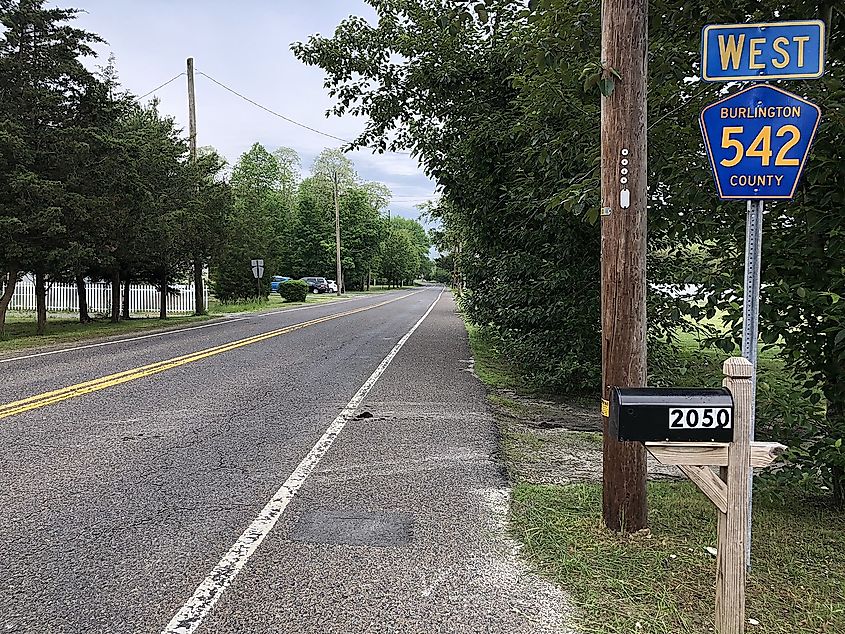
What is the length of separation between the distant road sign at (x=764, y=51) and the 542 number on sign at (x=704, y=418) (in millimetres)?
1828

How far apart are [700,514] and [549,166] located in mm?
4171

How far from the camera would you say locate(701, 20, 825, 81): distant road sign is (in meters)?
3.72

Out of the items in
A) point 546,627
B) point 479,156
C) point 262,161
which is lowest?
point 546,627

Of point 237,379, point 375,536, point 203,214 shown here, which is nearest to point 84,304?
point 203,214

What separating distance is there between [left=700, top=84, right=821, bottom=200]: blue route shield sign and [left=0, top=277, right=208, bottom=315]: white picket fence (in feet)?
89.2

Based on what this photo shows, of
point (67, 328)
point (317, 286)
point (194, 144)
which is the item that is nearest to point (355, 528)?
point (67, 328)

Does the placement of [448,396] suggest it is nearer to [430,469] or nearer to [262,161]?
[430,469]

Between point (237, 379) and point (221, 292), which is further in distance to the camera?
point (221, 292)

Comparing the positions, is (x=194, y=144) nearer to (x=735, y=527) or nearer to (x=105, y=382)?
(x=105, y=382)

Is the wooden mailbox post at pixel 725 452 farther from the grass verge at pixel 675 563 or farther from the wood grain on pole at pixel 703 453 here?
the grass verge at pixel 675 563

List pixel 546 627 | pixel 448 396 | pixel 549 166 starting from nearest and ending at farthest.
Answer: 1. pixel 546 627
2. pixel 549 166
3. pixel 448 396

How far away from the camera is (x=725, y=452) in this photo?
10.5 ft

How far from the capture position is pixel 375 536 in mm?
4477

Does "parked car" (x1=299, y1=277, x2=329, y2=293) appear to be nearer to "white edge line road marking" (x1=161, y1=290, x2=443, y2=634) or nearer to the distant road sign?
"white edge line road marking" (x1=161, y1=290, x2=443, y2=634)
